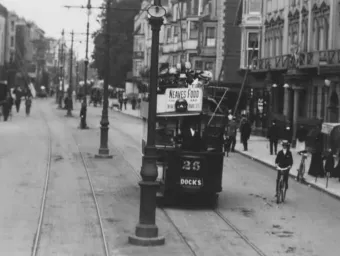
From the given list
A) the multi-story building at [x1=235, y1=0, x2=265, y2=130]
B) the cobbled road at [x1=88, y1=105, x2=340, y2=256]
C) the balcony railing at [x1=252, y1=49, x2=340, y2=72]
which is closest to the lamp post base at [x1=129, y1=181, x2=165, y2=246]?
the cobbled road at [x1=88, y1=105, x2=340, y2=256]

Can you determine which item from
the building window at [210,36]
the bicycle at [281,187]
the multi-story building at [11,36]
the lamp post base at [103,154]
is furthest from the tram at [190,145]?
the multi-story building at [11,36]

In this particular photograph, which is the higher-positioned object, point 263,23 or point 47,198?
point 263,23

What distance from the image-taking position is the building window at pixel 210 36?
2916 inches

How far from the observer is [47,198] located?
2206 cm

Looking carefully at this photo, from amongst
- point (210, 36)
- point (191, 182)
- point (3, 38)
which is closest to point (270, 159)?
point (191, 182)

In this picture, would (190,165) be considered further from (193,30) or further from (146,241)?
(193,30)

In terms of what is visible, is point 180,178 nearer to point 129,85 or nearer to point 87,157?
point 87,157

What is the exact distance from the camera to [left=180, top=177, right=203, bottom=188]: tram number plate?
821 inches

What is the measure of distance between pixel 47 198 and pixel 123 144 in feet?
70.5

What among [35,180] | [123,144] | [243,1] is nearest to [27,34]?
[243,1]

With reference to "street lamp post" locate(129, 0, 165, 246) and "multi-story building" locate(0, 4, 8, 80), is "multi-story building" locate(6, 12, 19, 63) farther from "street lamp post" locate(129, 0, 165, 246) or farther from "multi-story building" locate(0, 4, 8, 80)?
"street lamp post" locate(129, 0, 165, 246)

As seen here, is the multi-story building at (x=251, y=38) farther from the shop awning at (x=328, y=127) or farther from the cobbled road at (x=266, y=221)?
the cobbled road at (x=266, y=221)

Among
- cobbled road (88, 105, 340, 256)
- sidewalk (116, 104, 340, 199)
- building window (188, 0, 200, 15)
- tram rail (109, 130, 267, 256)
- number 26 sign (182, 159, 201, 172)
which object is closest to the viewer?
tram rail (109, 130, 267, 256)

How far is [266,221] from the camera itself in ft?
64.6
